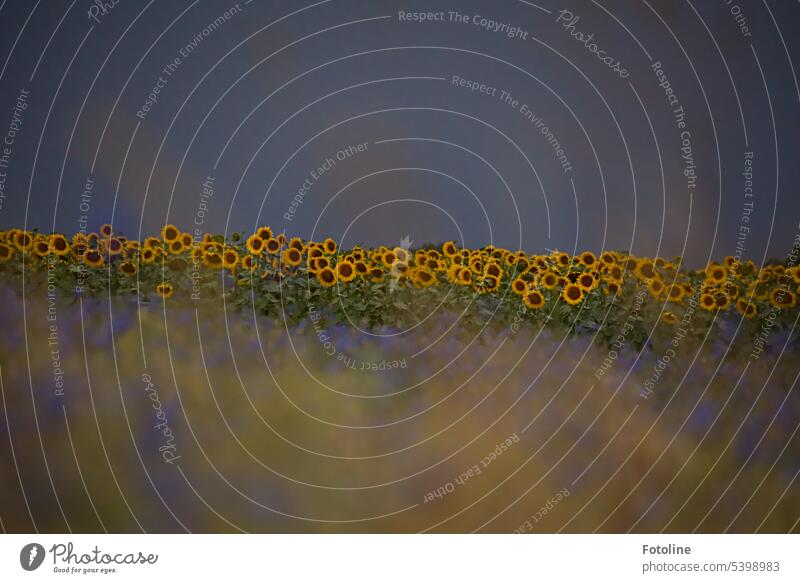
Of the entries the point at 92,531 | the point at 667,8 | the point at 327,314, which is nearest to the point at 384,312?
the point at 327,314

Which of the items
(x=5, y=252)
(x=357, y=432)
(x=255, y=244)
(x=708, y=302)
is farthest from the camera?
(x=708, y=302)

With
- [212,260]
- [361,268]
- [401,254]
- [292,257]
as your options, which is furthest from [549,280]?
[212,260]

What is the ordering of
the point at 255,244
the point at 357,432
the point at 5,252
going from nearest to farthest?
the point at 357,432, the point at 5,252, the point at 255,244

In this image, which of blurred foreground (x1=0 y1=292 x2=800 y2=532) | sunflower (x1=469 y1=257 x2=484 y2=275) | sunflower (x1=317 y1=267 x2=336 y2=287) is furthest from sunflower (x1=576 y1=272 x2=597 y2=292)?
sunflower (x1=317 y1=267 x2=336 y2=287)

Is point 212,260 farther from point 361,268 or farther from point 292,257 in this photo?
point 361,268

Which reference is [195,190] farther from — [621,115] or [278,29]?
[621,115]
